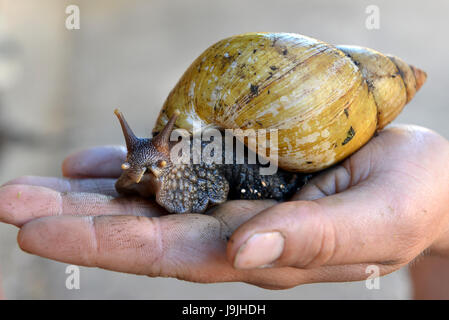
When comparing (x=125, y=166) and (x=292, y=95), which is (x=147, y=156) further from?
Answer: (x=292, y=95)

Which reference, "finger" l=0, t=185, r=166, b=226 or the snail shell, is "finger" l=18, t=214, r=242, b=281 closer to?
"finger" l=0, t=185, r=166, b=226

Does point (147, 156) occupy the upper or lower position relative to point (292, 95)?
lower

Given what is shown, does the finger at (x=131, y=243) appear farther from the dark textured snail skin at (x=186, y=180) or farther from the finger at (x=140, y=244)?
the dark textured snail skin at (x=186, y=180)

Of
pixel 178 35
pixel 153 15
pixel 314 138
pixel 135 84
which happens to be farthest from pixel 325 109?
pixel 153 15

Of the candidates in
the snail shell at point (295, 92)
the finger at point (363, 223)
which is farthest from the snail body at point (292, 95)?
the finger at point (363, 223)

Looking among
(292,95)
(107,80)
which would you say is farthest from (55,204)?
(107,80)

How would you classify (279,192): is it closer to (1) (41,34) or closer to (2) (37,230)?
(2) (37,230)
